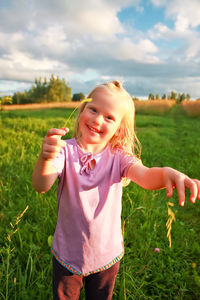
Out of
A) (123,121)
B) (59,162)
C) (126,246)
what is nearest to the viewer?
(59,162)

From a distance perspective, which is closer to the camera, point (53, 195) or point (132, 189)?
point (53, 195)

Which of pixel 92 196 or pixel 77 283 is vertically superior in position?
pixel 92 196

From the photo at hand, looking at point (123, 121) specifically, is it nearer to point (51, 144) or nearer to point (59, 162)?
point (59, 162)

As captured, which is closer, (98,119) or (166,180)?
(166,180)

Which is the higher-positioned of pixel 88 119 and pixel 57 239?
pixel 88 119

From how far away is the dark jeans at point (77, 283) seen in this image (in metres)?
1.33

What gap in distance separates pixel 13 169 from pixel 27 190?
82 centimetres

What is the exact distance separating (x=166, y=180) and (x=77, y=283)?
2.97ft

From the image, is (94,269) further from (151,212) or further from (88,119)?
(151,212)

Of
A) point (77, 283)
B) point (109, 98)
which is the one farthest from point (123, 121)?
point (77, 283)

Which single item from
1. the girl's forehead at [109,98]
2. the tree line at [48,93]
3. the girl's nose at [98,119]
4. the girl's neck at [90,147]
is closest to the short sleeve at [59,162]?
the girl's neck at [90,147]

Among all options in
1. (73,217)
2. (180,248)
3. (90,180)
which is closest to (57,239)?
(73,217)

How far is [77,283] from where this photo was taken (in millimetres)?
1359

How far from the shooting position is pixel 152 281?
1940 mm
